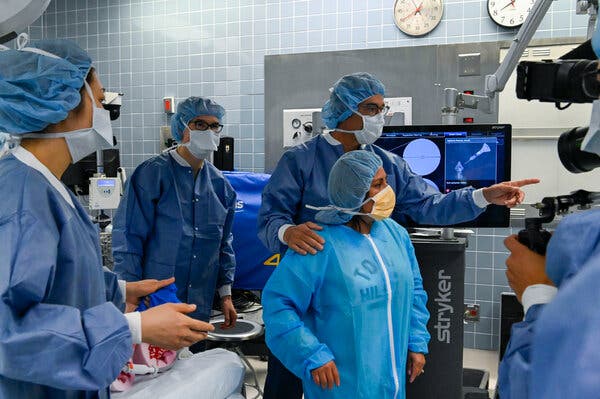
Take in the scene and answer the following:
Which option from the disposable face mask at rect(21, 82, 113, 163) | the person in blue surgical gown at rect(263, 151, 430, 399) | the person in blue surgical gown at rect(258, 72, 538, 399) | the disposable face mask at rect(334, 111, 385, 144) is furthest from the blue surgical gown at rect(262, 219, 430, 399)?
the disposable face mask at rect(21, 82, 113, 163)

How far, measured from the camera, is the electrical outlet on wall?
405 cm

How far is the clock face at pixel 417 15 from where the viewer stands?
3836mm

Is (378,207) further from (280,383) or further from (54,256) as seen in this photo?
(54,256)

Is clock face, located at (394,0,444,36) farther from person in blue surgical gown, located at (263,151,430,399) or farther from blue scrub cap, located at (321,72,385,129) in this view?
person in blue surgical gown, located at (263,151,430,399)

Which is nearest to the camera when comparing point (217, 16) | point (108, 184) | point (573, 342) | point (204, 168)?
point (573, 342)

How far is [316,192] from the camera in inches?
80.9

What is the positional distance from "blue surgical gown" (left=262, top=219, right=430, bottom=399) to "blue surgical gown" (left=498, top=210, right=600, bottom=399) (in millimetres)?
785

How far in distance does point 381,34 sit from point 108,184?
226 cm

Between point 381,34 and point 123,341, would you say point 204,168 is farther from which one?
point 381,34

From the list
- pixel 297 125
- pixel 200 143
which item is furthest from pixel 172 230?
pixel 297 125

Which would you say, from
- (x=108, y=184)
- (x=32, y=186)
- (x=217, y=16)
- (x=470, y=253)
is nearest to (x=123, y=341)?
(x=32, y=186)

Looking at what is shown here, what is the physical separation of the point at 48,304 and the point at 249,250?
93.6 inches

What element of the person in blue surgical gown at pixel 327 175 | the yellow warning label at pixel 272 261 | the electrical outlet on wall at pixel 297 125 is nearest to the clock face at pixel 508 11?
the electrical outlet on wall at pixel 297 125

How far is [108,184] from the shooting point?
3.49 meters
